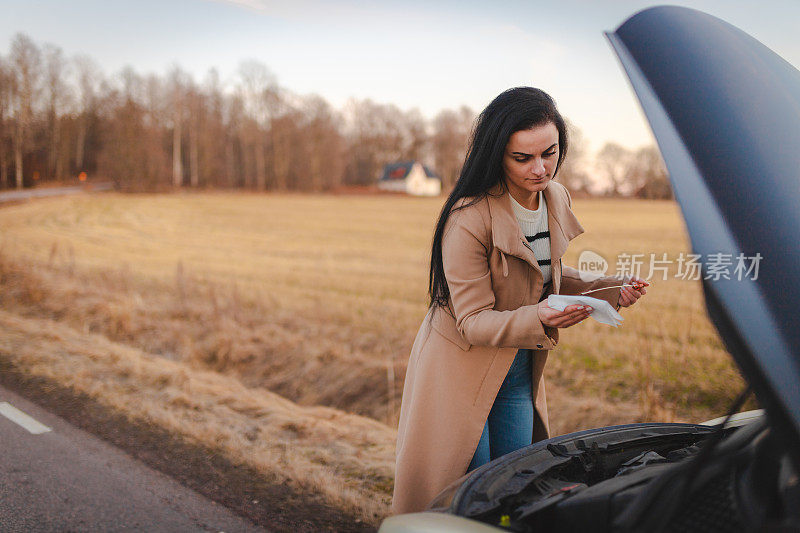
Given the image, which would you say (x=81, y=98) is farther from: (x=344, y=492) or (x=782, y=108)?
(x=782, y=108)

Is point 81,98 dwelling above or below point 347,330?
above

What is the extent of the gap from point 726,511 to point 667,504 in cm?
14

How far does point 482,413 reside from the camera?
2.06m

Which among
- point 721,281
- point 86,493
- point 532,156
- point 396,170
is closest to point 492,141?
point 532,156

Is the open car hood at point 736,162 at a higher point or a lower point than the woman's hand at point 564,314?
higher

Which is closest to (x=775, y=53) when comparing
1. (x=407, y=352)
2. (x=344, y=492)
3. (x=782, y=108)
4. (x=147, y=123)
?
(x=782, y=108)

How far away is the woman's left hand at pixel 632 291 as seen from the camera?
1.86 m

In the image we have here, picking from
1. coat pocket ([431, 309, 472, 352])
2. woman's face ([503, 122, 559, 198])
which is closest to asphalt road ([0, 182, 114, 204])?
coat pocket ([431, 309, 472, 352])

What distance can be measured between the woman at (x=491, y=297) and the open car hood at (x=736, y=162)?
543 mm

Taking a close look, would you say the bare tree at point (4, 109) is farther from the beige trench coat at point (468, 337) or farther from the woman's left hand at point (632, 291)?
the woman's left hand at point (632, 291)

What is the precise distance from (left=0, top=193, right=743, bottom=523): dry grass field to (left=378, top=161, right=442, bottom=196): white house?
334 inches

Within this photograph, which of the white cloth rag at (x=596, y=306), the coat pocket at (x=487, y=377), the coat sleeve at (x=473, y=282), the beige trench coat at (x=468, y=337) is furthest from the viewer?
the coat pocket at (x=487, y=377)

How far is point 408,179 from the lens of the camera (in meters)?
26.2

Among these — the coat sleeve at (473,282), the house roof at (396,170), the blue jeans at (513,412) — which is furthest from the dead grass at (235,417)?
the house roof at (396,170)
